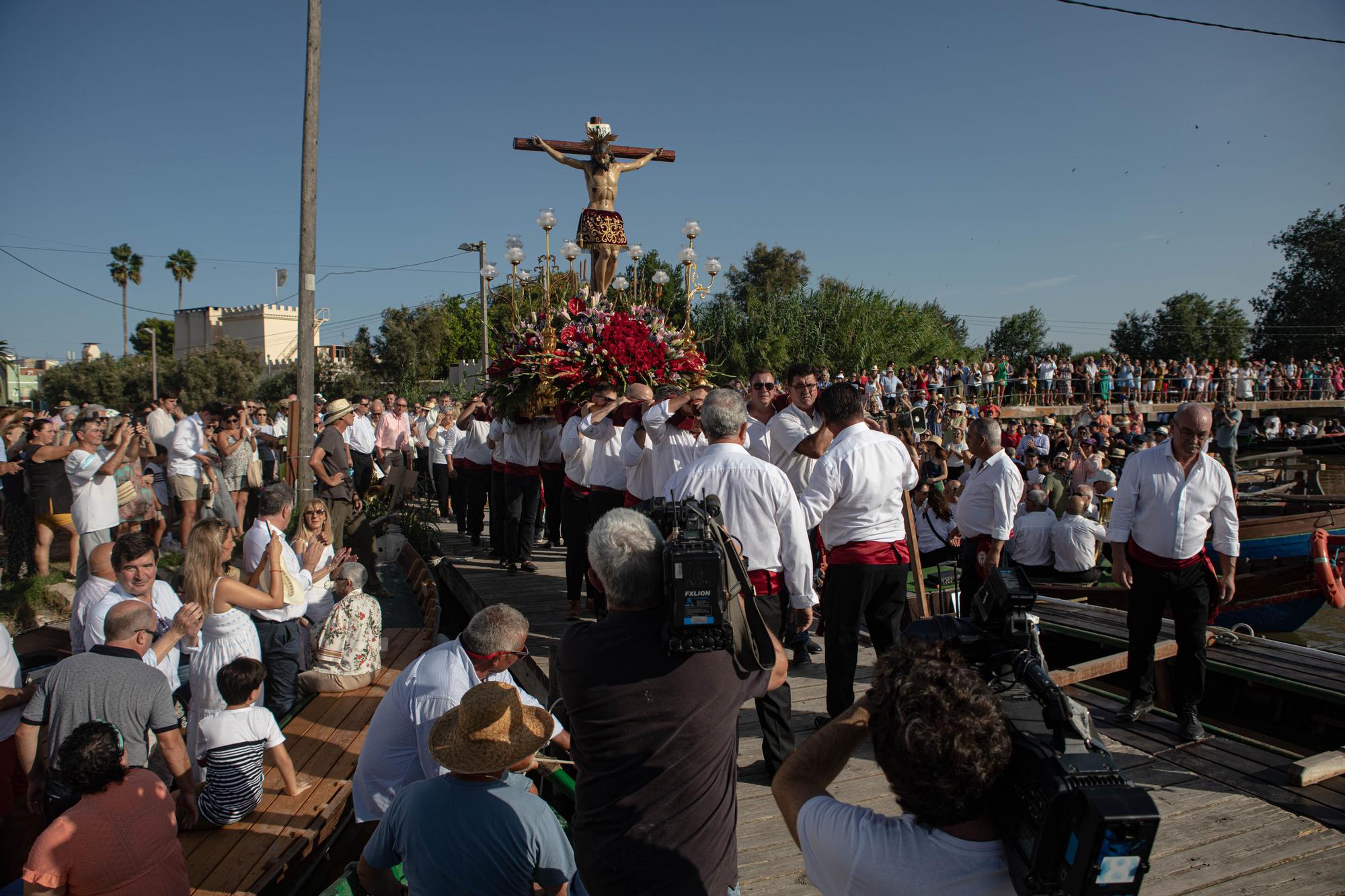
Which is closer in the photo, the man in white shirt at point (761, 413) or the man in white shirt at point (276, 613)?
the man in white shirt at point (276, 613)

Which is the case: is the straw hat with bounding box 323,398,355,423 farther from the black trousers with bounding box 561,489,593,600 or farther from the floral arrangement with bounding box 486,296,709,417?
the black trousers with bounding box 561,489,593,600

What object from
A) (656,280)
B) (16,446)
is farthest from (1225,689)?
(16,446)

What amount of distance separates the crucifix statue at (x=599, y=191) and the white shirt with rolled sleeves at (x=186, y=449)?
511 cm

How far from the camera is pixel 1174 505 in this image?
4.64 m

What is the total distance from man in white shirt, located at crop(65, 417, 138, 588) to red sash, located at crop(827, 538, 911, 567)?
759 cm

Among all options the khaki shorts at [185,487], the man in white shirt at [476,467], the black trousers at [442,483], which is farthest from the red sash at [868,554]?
the black trousers at [442,483]

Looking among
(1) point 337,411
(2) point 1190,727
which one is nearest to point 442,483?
(1) point 337,411

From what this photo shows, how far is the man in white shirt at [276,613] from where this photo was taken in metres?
5.59

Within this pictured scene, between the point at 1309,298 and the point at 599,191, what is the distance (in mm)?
61780

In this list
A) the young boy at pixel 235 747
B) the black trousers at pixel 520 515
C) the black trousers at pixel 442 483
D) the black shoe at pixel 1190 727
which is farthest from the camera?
the black trousers at pixel 442 483

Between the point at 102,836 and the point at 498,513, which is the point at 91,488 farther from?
the point at 102,836

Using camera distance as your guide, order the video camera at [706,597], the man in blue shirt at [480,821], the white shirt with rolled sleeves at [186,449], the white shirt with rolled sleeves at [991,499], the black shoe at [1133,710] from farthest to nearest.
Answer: the white shirt with rolled sleeves at [186,449], the white shirt with rolled sleeves at [991,499], the black shoe at [1133,710], the man in blue shirt at [480,821], the video camera at [706,597]

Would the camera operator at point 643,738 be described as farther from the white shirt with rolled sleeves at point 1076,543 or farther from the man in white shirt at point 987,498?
the white shirt with rolled sleeves at point 1076,543

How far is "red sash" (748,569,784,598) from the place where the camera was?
4.15 meters
